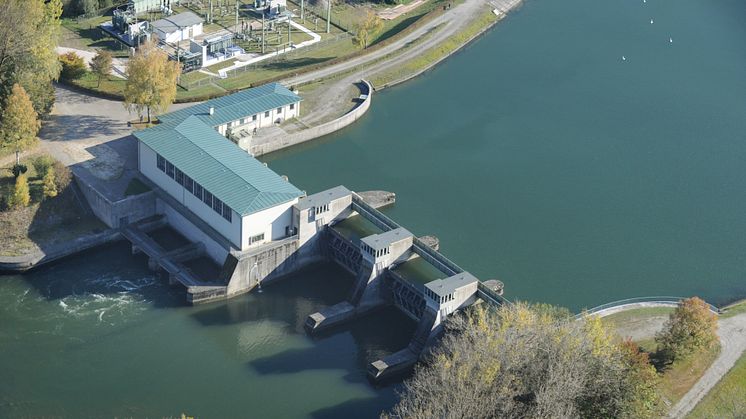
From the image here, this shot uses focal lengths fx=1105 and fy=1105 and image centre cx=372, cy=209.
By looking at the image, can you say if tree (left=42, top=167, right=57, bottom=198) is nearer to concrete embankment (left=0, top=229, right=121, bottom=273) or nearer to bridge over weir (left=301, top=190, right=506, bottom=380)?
concrete embankment (left=0, top=229, right=121, bottom=273)

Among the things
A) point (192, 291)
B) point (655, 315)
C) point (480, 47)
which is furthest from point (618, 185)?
point (192, 291)

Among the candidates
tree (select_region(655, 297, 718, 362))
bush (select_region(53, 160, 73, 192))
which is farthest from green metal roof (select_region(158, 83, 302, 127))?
tree (select_region(655, 297, 718, 362))

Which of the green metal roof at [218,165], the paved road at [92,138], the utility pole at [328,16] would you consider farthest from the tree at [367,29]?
the green metal roof at [218,165]

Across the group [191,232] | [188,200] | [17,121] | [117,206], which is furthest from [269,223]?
[17,121]

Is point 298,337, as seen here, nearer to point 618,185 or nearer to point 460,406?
point 460,406

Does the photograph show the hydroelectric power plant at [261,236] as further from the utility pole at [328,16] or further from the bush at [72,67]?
the utility pole at [328,16]

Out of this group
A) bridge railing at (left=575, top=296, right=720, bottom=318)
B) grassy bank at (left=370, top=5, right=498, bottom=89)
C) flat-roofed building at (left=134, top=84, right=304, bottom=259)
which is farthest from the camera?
grassy bank at (left=370, top=5, right=498, bottom=89)
